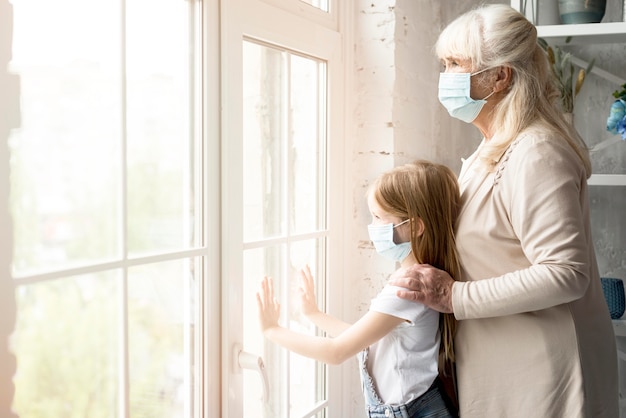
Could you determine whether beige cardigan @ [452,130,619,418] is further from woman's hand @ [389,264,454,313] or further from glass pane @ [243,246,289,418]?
Result: glass pane @ [243,246,289,418]

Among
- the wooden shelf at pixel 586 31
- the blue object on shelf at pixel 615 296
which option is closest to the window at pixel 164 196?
the wooden shelf at pixel 586 31

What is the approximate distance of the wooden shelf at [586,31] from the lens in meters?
2.14

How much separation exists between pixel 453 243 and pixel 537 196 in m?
0.23

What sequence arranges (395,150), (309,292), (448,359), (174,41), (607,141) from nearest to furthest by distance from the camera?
(174,41)
(448,359)
(309,292)
(395,150)
(607,141)

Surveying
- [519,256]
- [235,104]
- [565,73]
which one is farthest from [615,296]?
[235,104]

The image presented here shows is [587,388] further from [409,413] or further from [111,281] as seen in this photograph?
[111,281]

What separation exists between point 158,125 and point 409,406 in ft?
2.66

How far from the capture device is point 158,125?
1410 mm

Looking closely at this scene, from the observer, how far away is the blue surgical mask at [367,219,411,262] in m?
1.56

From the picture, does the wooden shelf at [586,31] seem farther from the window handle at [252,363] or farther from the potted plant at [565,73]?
the window handle at [252,363]

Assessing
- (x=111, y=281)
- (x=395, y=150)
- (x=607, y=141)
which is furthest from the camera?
(x=607, y=141)

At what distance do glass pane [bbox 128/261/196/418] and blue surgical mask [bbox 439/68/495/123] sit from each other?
0.70 metres

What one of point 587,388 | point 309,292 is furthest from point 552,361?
point 309,292

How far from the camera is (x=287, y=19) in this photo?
1.83 metres
